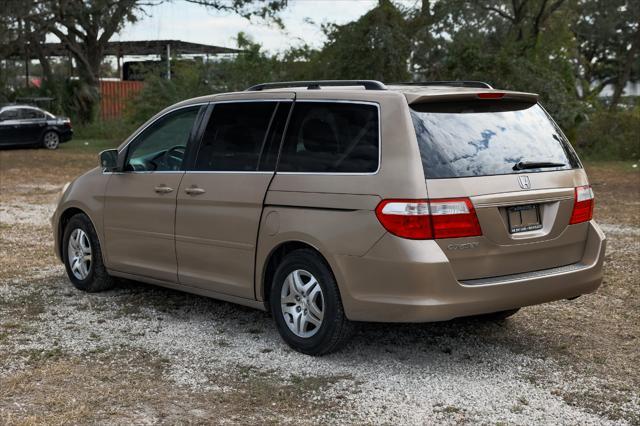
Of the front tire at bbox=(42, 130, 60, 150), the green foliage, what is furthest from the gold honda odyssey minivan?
the front tire at bbox=(42, 130, 60, 150)

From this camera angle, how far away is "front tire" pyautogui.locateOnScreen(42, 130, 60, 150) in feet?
94.6

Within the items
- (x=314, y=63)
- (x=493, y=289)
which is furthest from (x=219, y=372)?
(x=314, y=63)

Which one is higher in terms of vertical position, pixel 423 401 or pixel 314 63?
pixel 314 63

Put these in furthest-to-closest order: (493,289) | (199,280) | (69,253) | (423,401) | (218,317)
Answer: (69,253) → (218,317) → (199,280) → (493,289) → (423,401)

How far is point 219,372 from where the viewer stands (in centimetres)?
546

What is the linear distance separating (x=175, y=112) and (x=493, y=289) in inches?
119

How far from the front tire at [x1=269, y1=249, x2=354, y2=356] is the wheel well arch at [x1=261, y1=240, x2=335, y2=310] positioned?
0.06 m

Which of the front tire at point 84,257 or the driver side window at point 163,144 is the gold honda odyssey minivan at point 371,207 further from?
the front tire at point 84,257

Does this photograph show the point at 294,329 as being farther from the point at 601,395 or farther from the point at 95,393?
the point at 601,395

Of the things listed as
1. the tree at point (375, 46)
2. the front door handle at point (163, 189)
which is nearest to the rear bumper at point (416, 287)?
the front door handle at point (163, 189)

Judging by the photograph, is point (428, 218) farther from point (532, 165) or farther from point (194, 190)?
point (194, 190)

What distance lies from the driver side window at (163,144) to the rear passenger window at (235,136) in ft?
0.89

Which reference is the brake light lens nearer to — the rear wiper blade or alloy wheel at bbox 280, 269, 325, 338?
the rear wiper blade

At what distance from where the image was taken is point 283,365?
5.59 m
